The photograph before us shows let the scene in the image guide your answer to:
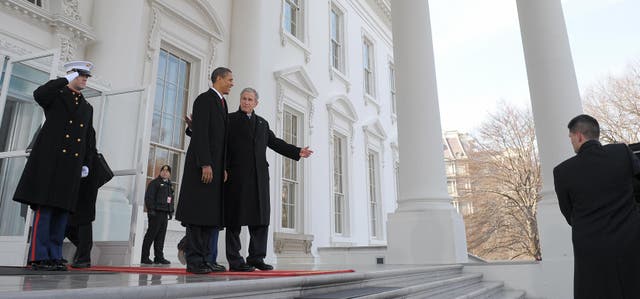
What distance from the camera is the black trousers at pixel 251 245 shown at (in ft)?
12.7

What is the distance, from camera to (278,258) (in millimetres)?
10070

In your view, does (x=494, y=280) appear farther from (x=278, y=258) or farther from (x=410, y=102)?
(x=278, y=258)

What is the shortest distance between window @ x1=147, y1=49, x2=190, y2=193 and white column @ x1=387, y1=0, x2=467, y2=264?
14.1 feet

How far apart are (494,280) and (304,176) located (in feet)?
20.1

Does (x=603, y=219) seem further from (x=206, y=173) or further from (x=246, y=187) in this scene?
(x=206, y=173)

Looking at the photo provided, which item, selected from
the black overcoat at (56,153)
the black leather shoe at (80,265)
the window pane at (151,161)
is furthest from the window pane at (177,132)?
the black overcoat at (56,153)

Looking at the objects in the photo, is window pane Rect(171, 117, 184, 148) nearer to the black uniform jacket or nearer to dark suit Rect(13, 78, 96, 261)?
the black uniform jacket

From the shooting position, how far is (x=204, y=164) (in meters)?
3.40

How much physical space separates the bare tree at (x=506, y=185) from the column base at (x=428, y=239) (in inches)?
775

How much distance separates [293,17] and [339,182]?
17.2 feet

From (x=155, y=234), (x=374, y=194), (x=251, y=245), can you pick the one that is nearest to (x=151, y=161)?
(x=155, y=234)

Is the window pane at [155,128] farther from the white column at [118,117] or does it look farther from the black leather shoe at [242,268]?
the black leather shoe at [242,268]

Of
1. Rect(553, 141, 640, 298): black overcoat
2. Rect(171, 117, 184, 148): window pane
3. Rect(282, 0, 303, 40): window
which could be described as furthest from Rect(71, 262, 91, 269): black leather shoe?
Rect(282, 0, 303, 40): window

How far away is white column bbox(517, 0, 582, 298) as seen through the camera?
6.20 m
